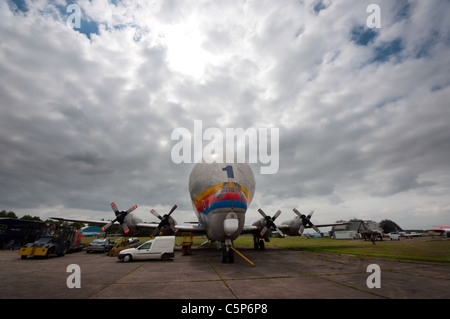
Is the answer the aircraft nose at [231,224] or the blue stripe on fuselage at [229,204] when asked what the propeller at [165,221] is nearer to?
the blue stripe on fuselage at [229,204]

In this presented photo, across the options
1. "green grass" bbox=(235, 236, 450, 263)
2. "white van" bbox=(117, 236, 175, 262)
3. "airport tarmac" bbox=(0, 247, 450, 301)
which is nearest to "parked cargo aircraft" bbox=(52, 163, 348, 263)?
"white van" bbox=(117, 236, 175, 262)

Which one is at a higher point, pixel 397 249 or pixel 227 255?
pixel 227 255

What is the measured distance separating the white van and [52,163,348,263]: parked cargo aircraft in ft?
9.93

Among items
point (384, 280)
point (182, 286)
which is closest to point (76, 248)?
point (182, 286)

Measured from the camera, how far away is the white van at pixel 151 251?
520 inches

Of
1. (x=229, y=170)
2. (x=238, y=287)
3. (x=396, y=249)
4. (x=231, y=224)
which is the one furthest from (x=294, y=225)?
(x=238, y=287)

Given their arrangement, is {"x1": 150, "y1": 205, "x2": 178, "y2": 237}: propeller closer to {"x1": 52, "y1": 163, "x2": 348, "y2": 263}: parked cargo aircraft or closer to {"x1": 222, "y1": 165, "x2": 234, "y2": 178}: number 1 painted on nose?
{"x1": 52, "y1": 163, "x2": 348, "y2": 263}: parked cargo aircraft

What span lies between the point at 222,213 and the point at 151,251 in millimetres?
5580

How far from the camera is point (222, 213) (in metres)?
12.5

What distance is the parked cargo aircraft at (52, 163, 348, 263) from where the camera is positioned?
12.3 metres

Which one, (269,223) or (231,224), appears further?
(269,223)

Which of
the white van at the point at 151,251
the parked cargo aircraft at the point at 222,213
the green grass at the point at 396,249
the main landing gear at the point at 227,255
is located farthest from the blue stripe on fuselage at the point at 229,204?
the green grass at the point at 396,249

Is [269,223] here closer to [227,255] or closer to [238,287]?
[227,255]
